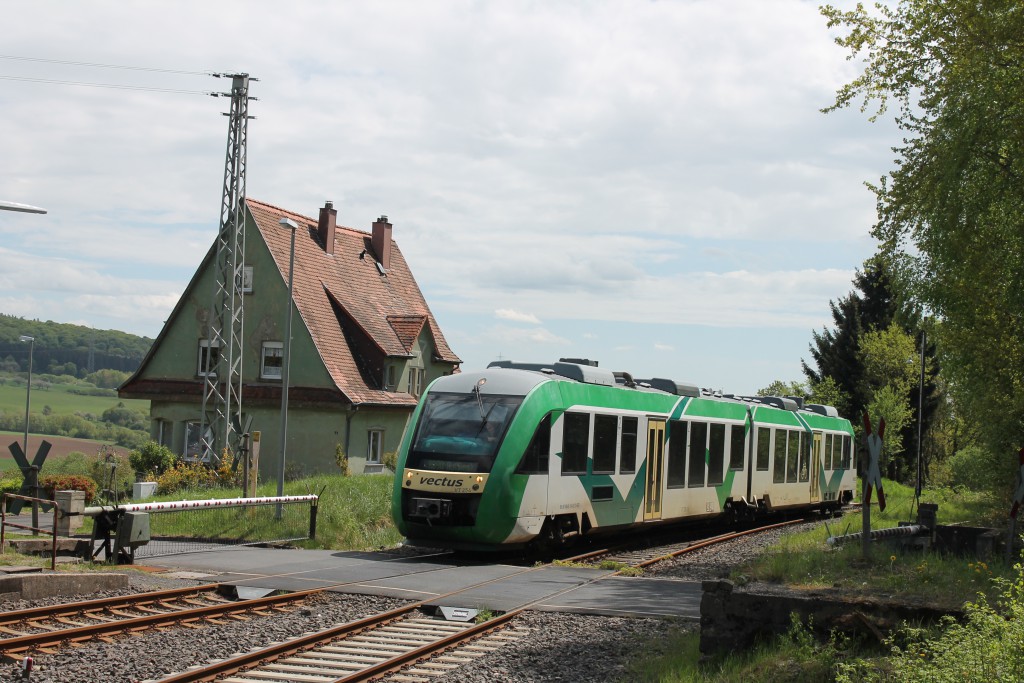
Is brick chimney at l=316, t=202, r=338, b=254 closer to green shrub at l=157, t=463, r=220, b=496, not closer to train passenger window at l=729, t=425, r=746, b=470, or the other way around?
green shrub at l=157, t=463, r=220, b=496

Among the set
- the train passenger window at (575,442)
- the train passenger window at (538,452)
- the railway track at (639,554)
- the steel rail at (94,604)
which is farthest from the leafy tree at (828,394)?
the steel rail at (94,604)

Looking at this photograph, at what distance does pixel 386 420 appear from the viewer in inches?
1703

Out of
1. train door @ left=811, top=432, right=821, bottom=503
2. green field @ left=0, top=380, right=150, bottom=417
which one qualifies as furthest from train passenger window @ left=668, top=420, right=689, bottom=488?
green field @ left=0, top=380, right=150, bottom=417

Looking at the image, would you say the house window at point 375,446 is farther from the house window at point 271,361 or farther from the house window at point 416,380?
the house window at point 271,361

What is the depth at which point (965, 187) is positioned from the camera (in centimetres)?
2047

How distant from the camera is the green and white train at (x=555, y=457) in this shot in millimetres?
17828

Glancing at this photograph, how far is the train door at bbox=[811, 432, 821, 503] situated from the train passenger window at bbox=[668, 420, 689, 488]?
35.4ft

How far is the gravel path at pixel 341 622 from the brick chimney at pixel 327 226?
33.5 meters

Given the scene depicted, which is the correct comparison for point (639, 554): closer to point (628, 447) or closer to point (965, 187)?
point (628, 447)

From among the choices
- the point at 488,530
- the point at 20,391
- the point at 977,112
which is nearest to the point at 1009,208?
the point at 977,112

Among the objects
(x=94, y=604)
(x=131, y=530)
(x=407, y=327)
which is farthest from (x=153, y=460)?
(x=94, y=604)

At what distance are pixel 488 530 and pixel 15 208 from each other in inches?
323

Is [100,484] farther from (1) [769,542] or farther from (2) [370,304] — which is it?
(1) [769,542]

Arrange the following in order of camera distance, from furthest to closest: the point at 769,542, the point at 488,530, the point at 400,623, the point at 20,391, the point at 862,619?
the point at 20,391 → the point at 769,542 → the point at 488,530 → the point at 400,623 → the point at 862,619
